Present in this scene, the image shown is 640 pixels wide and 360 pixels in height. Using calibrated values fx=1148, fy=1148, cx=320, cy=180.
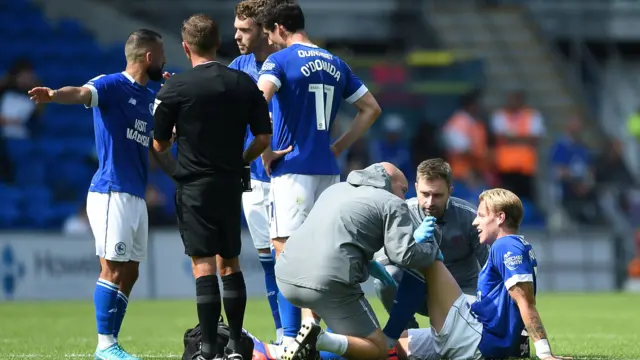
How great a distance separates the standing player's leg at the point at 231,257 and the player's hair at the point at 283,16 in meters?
1.38

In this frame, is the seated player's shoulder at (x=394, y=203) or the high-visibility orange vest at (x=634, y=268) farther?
the high-visibility orange vest at (x=634, y=268)

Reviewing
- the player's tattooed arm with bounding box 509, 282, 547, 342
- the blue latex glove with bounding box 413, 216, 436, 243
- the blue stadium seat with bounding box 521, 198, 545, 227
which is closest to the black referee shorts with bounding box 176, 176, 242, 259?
the blue latex glove with bounding box 413, 216, 436, 243

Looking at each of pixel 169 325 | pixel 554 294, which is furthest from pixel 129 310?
pixel 554 294

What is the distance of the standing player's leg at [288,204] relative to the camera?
7.99 metres

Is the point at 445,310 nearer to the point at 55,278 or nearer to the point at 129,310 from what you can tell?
the point at 129,310

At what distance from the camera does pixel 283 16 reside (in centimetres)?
812

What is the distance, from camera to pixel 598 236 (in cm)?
1912

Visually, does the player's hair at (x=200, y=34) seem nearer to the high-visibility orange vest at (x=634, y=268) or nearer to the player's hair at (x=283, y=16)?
the player's hair at (x=283, y=16)

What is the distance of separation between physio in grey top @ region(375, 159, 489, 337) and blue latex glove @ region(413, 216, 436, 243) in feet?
1.58

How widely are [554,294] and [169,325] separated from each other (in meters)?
8.11

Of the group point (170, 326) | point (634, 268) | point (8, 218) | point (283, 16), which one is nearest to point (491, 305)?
point (283, 16)

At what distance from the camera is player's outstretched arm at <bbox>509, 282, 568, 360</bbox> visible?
7.39 metres

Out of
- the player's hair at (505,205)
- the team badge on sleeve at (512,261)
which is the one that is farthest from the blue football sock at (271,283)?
the team badge on sleeve at (512,261)

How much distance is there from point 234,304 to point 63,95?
188cm
